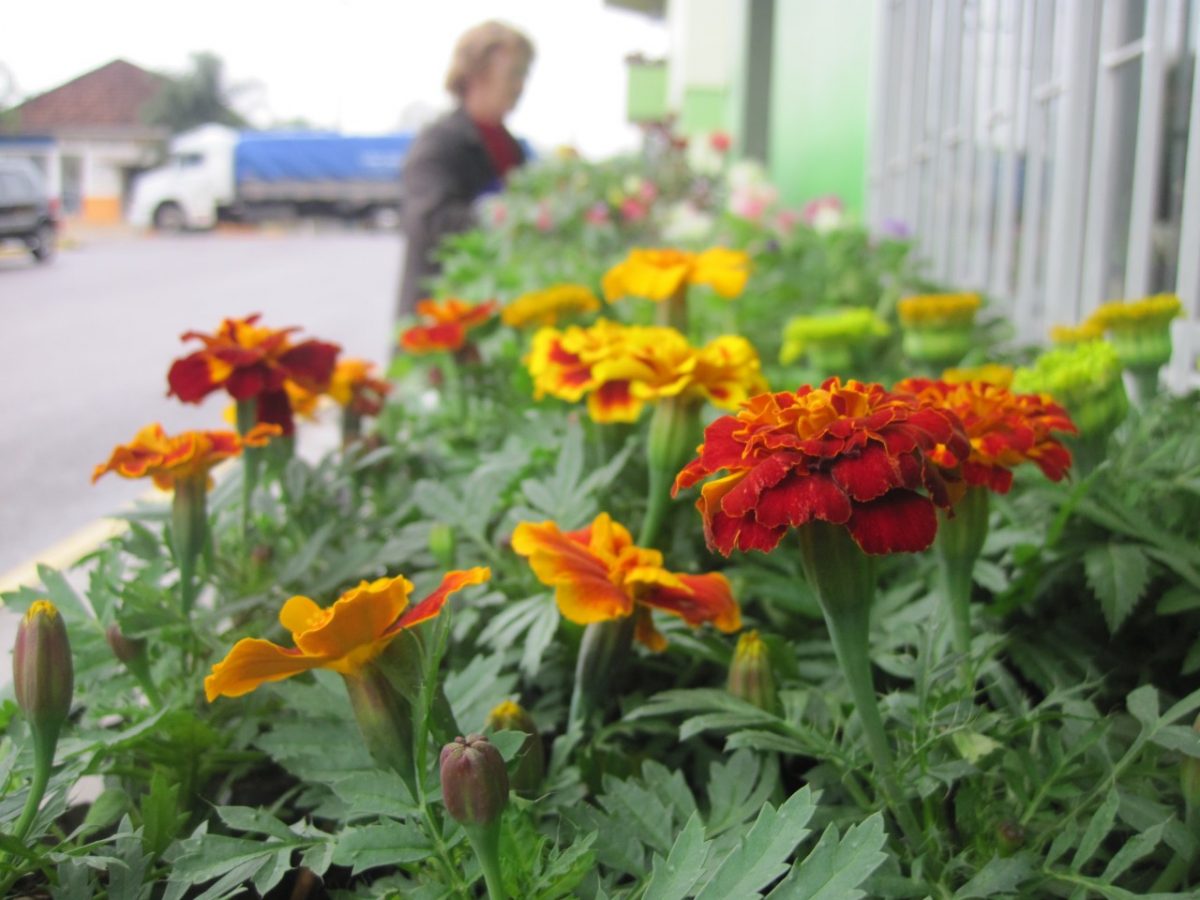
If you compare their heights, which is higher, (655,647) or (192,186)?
(192,186)

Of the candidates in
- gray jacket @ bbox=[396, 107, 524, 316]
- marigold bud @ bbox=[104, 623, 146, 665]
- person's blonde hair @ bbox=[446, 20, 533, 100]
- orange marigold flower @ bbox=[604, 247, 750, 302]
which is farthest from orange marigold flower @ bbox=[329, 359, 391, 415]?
person's blonde hair @ bbox=[446, 20, 533, 100]

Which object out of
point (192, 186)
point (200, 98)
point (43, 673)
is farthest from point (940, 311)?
point (192, 186)

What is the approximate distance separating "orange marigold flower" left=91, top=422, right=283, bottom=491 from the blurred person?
2.18 metres

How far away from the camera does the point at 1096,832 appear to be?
0.56 metres

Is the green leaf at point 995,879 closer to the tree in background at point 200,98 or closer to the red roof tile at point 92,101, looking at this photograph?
the red roof tile at point 92,101

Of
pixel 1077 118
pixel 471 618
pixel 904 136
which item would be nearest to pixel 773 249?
pixel 1077 118

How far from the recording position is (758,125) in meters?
8.51

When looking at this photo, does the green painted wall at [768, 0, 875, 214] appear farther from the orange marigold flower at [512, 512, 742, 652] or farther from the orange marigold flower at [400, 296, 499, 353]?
the orange marigold flower at [512, 512, 742, 652]

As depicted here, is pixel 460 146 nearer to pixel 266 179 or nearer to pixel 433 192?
pixel 433 192

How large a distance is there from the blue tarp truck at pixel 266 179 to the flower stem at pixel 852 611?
12.4 metres

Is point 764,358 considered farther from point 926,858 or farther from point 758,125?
point 758,125

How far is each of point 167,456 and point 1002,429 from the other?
1.87 ft

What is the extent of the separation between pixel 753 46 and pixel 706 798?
8.33 metres

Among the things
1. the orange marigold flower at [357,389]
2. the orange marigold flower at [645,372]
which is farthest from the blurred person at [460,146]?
the orange marigold flower at [645,372]
